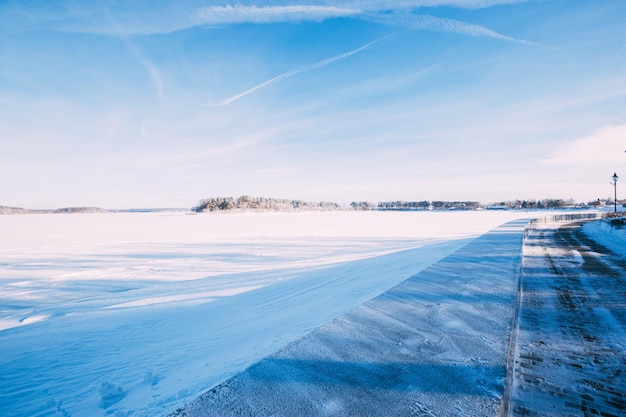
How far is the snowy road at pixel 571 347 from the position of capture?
2596 mm

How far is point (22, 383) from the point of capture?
3572 mm

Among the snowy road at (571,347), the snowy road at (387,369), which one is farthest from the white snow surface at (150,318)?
the snowy road at (571,347)

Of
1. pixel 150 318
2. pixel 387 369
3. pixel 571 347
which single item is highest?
pixel 387 369

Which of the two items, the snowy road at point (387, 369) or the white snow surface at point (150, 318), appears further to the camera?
the white snow surface at point (150, 318)

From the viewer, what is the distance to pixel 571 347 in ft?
11.8

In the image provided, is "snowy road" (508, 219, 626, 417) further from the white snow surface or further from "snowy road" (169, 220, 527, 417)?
the white snow surface

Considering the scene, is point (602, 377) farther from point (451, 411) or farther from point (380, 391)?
point (380, 391)

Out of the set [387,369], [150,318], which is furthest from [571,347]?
[150,318]

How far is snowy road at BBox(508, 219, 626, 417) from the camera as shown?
2.60 meters

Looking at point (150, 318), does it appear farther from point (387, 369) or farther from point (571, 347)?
point (571, 347)

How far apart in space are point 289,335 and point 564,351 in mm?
3301

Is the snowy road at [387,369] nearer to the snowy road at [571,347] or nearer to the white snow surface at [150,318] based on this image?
the snowy road at [571,347]

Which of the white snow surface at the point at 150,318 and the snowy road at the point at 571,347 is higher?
the snowy road at the point at 571,347

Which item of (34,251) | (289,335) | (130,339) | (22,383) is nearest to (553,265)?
(289,335)
